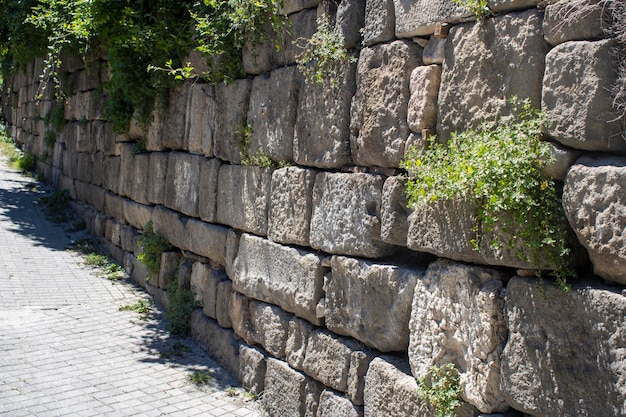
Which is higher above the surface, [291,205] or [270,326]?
[291,205]

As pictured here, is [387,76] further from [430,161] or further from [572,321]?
[572,321]

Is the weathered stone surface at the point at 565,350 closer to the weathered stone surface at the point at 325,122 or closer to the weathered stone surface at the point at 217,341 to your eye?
the weathered stone surface at the point at 325,122

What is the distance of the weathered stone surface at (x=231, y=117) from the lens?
539 cm

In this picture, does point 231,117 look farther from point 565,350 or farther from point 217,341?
point 565,350

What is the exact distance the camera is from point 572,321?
268cm

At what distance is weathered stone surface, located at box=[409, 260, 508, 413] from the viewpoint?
10.0 feet

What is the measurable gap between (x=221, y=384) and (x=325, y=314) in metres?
1.49

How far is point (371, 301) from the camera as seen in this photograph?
3.89 metres

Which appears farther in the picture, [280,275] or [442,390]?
[280,275]

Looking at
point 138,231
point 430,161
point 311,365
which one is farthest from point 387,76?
point 138,231

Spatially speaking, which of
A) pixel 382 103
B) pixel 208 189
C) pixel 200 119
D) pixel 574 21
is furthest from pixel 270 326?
pixel 574 21

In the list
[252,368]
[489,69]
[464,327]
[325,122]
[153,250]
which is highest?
[489,69]

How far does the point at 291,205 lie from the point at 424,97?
1.51 metres

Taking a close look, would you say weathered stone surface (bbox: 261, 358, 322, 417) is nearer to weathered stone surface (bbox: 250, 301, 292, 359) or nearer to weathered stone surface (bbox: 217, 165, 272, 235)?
weathered stone surface (bbox: 250, 301, 292, 359)
